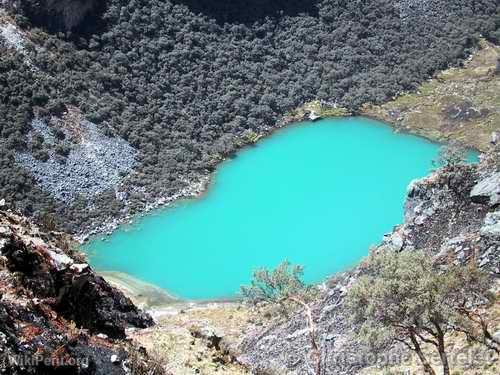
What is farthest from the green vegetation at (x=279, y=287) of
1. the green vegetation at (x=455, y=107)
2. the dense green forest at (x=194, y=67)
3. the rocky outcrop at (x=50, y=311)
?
the green vegetation at (x=455, y=107)

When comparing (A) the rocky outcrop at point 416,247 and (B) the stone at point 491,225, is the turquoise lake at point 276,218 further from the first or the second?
(B) the stone at point 491,225

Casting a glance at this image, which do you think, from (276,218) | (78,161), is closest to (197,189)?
(276,218)

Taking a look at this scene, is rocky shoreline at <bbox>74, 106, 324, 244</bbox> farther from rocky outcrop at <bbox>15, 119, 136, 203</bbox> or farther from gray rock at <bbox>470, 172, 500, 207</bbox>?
gray rock at <bbox>470, 172, 500, 207</bbox>

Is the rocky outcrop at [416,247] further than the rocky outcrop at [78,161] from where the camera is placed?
No

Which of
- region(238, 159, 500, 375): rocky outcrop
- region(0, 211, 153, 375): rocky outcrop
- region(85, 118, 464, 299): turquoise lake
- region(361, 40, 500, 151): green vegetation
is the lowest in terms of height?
region(0, 211, 153, 375): rocky outcrop

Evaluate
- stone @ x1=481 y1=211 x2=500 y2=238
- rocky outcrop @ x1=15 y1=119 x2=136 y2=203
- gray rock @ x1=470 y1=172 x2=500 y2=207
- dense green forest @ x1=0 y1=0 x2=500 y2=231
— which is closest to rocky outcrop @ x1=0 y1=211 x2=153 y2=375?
stone @ x1=481 y1=211 x2=500 y2=238

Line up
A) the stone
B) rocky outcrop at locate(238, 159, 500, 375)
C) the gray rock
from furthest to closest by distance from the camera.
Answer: the gray rock → the stone → rocky outcrop at locate(238, 159, 500, 375)

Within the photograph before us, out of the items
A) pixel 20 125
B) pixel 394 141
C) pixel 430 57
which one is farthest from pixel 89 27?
pixel 430 57
